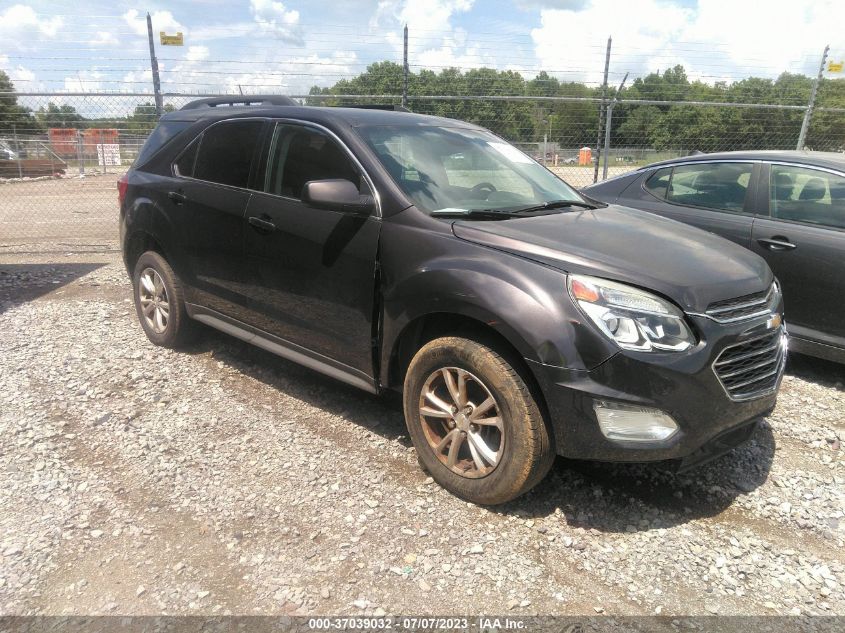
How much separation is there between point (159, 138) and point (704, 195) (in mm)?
4312

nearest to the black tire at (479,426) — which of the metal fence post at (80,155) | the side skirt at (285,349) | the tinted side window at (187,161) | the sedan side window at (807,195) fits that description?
the side skirt at (285,349)

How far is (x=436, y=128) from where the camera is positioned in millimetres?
4078

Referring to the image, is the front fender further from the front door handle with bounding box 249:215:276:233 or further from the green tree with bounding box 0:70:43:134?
the green tree with bounding box 0:70:43:134

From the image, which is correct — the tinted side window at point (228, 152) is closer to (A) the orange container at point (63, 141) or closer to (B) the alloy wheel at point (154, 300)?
(B) the alloy wheel at point (154, 300)

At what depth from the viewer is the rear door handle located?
14.8ft

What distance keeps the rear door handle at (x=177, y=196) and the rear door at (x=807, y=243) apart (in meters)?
4.08

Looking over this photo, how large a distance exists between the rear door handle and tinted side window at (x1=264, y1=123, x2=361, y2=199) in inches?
34.7

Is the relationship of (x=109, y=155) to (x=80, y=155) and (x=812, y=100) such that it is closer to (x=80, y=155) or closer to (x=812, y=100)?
(x=80, y=155)

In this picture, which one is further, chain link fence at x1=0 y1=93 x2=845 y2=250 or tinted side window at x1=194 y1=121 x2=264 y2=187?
chain link fence at x1=0 y1=93 x2=845 y2=250

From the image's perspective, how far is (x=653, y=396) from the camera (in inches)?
103

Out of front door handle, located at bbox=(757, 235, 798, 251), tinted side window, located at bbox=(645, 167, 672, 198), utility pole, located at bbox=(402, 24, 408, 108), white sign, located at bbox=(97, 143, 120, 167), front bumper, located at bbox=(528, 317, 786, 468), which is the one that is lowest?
white sign, located at bbox=(97, 143, 120, 167)

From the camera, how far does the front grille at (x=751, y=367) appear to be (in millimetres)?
2771

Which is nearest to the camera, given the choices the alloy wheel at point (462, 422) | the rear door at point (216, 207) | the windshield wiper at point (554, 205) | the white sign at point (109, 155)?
the alloy wheel at point (462, 422)

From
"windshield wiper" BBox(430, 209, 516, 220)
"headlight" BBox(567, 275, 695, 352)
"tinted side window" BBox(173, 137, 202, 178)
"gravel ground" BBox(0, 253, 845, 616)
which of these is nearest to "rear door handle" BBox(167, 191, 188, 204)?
"tinted side window" BBox(173, 137, 202, 178)
